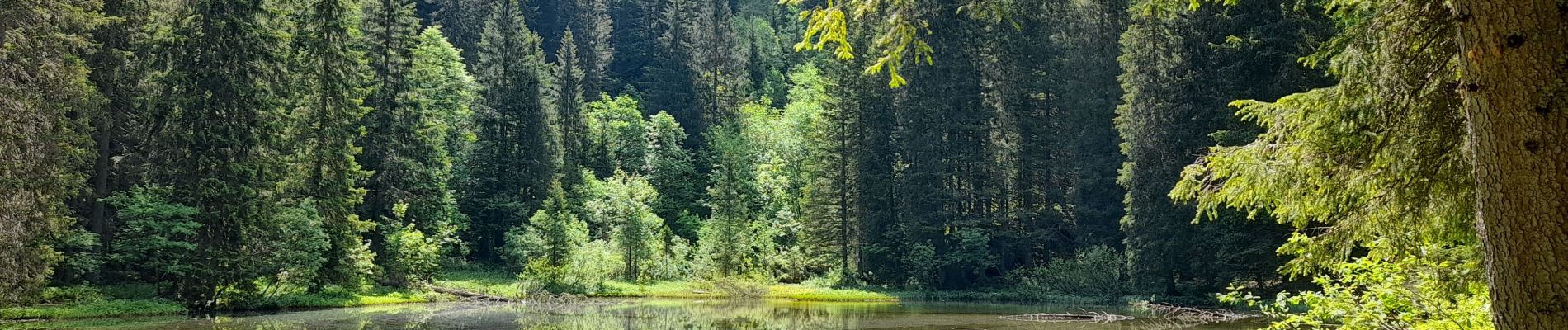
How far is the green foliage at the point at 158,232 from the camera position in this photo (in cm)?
2377

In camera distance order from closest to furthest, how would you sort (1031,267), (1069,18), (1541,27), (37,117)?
1. (1541,27)
2. (37,117)
3. (1031,267)
4. (1069,18)

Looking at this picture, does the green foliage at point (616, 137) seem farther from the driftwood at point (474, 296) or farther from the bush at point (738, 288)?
the driftwood at point (474, 296)

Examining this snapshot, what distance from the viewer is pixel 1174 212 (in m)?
30.4

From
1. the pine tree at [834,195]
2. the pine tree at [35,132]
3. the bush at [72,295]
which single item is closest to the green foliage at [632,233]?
the pine tree at [834,195]

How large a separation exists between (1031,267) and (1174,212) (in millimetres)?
11403

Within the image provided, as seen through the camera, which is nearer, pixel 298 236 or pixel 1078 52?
pixel 298 236

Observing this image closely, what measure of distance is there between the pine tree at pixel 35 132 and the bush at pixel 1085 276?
1107 inches

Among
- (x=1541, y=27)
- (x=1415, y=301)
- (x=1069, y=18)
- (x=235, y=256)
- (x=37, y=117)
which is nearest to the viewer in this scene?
(x=1541, y=27)

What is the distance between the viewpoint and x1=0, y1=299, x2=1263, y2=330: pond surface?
2028 centimetres

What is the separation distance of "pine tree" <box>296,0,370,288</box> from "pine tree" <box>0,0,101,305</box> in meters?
6.60

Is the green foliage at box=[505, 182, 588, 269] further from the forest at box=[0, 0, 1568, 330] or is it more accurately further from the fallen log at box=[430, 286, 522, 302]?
the fallen log at box=[430, 286, 522, 302]

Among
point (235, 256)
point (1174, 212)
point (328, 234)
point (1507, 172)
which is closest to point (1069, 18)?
point (1174, 212)

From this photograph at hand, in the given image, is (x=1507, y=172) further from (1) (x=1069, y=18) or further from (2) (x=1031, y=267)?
(1) (x=1069, y=18)

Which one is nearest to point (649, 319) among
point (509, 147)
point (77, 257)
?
point (77, 257)
